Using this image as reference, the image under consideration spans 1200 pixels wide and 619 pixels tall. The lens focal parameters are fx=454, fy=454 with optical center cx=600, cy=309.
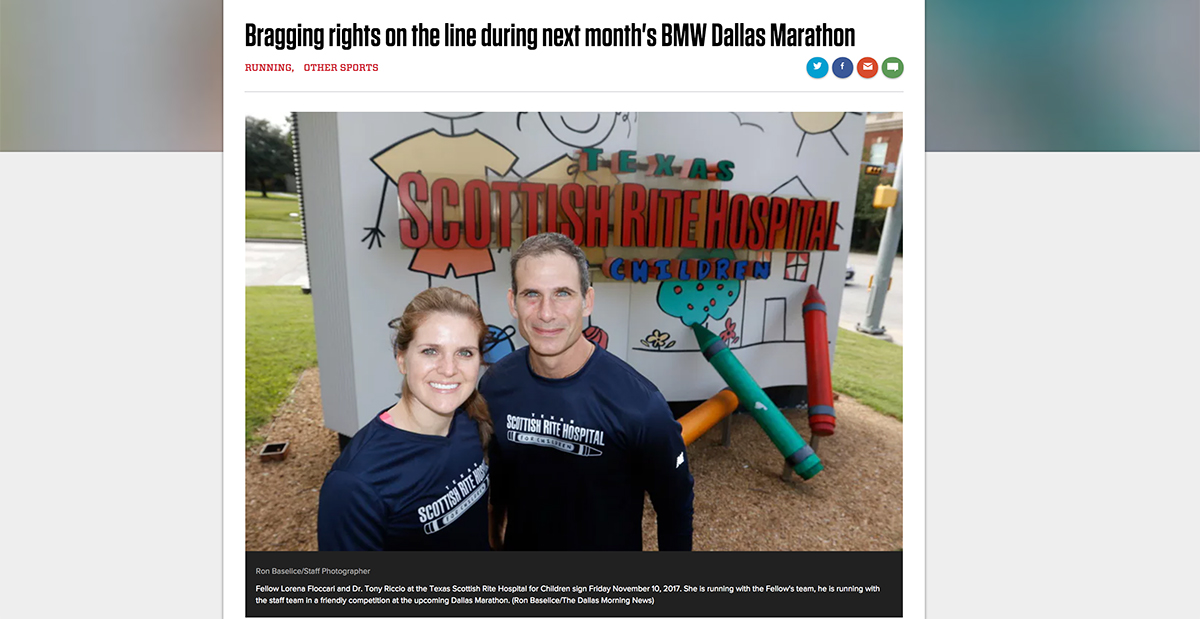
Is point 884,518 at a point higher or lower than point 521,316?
lower

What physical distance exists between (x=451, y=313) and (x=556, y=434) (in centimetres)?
59

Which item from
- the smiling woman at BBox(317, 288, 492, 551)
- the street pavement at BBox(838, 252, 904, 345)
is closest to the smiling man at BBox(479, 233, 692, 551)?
the smiling woman at BBox(317, 288, 492, 551)

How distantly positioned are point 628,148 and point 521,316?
4.25 ft

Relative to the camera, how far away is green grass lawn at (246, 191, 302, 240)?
1924 mm

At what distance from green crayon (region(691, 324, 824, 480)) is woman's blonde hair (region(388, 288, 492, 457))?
1701mm

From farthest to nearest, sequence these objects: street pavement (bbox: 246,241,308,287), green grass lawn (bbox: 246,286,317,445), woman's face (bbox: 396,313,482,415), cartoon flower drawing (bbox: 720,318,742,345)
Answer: cartoon flower drawing (bbox: 720,318,742,345), green grass lawn (bbox: 246,286,317,445), street pavement (bbox: 246,241,308,287), woman's face (bbox: 396,313,482,415)

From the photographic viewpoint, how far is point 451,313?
1594 mm

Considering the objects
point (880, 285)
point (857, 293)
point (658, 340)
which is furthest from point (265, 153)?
point (857, 293)

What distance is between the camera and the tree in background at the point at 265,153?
1.84 metres

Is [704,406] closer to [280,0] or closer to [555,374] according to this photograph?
[555,374]

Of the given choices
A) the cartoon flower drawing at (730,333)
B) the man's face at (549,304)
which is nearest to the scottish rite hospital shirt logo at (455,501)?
the man's face at (549,304)

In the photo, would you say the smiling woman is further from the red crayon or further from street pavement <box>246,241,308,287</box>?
the red crayon
